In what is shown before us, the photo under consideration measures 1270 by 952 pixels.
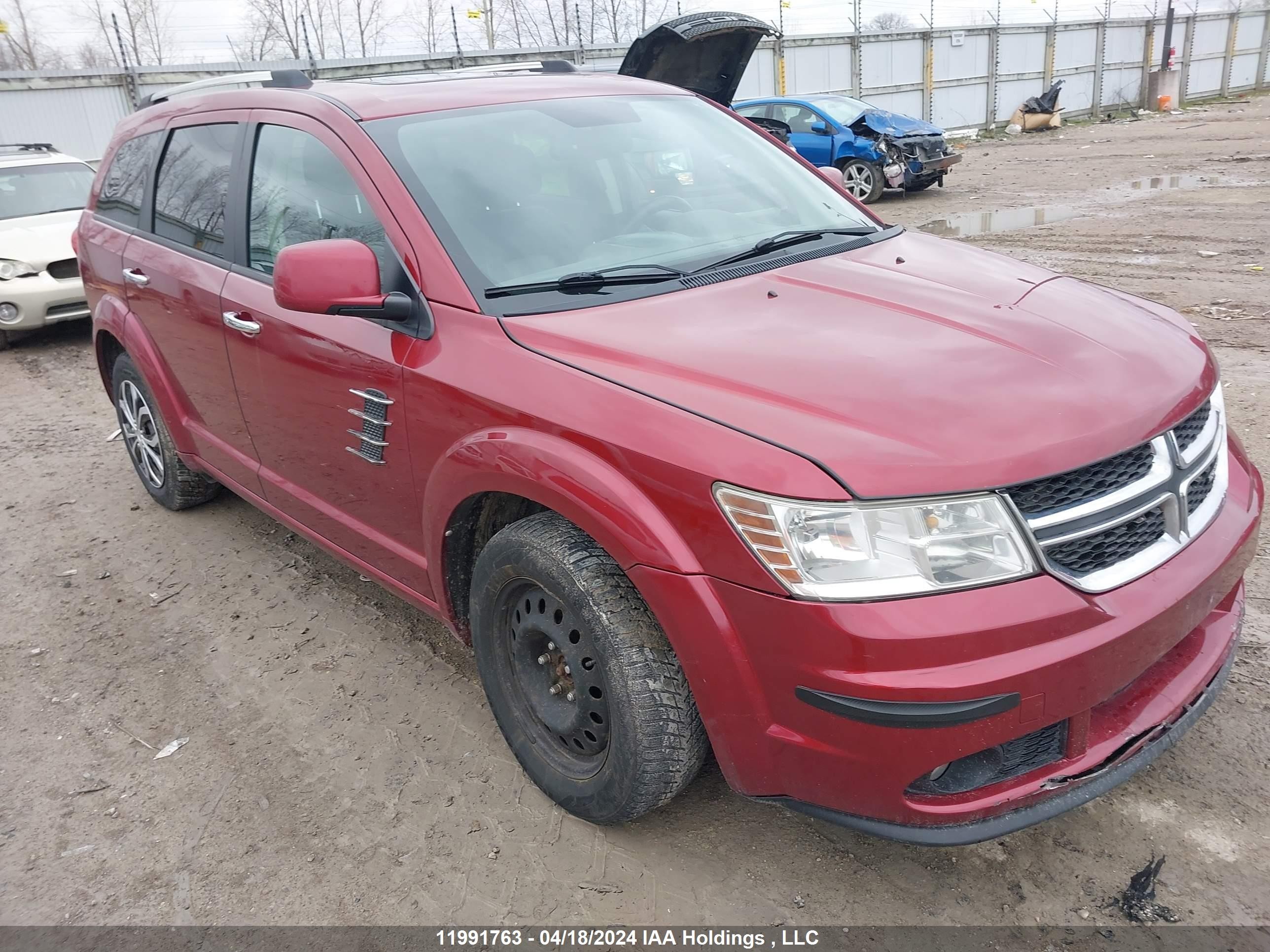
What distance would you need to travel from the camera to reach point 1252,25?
3475 cm

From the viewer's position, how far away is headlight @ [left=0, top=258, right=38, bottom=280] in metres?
8.15

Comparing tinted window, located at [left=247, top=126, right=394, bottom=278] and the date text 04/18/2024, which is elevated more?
tinted window, located at [left=247, top=126, right=394, bottom=278]

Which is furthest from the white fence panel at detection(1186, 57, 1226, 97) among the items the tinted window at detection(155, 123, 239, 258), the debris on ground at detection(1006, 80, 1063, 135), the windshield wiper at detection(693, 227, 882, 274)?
the tinted window at detection(155, 123, 239, 258)

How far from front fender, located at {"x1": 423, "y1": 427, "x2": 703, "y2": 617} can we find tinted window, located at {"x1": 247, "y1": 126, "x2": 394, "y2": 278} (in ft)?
2.18

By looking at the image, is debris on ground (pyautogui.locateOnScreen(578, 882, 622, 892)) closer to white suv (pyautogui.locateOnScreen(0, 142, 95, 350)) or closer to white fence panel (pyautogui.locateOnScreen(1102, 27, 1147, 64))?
white suv (pyautogui.locateOnScreen(0, 142, 95, 350))

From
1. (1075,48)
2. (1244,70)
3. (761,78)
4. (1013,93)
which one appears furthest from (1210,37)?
(761,78)

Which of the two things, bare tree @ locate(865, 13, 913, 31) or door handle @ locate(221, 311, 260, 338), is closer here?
door handle @ locate(221, 311, 260, 338)

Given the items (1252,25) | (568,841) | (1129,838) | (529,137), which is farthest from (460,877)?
(1252,25)

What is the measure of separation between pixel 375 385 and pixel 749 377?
1.19 m

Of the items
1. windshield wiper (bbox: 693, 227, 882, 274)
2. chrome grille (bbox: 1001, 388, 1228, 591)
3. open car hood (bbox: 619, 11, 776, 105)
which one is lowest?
chrome grille (bbox: 1001, 388, 1228, 591)

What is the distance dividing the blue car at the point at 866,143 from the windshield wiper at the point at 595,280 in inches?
474

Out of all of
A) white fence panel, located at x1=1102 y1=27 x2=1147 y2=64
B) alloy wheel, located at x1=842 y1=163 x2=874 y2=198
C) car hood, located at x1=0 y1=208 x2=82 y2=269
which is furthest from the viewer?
white fence panel, located at x1=1102 y1=27 x2=1147 y2=64

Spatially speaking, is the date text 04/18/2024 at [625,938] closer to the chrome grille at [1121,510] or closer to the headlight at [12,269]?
the chrome grille at [1121,510]

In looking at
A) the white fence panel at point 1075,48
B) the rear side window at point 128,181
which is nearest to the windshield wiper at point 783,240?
the rear side window at point 128,181
